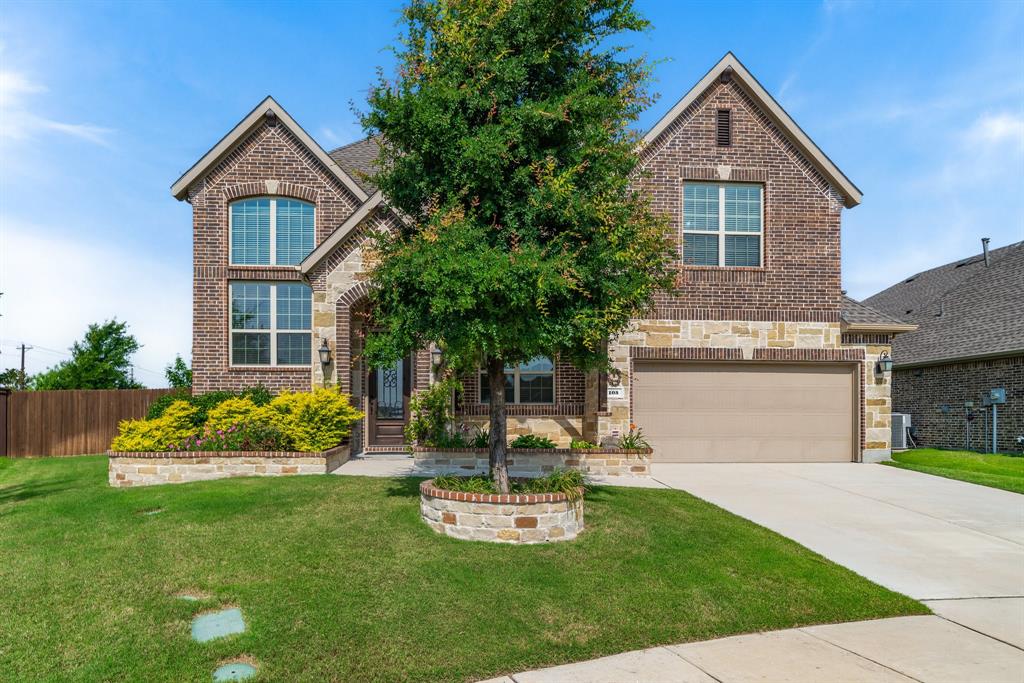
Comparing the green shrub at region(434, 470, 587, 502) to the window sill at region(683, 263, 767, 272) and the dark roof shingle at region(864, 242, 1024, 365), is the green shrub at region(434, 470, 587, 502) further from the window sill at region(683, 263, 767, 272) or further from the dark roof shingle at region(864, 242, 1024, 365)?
the dark roof shingle at region(864, 242, 1024, 365)

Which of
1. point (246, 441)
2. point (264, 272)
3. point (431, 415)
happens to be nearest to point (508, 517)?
point (431, 415)

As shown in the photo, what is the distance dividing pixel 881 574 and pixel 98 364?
24.4 m

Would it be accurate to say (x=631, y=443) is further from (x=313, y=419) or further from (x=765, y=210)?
(x=765, y=210)

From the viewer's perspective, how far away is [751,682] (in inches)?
170

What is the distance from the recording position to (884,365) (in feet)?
47.3

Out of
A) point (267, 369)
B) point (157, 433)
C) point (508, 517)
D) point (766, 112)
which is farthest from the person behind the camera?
point (267, 369)

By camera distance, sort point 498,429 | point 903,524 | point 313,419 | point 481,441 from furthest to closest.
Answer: point 481,441 < point 313,419 < point 903,524 < point 498,429

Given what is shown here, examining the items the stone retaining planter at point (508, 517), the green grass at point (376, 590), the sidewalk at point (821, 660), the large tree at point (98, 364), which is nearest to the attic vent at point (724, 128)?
the green grass at point (376, 590)

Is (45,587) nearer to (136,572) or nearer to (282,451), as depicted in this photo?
(136,572)

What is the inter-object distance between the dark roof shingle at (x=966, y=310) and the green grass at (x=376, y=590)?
45.1 ft

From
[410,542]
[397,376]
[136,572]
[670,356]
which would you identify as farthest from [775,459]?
[136,572]

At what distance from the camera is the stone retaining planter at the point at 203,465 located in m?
11.1

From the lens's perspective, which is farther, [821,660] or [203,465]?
[203,465]

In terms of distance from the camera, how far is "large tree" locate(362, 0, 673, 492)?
7.08 m
